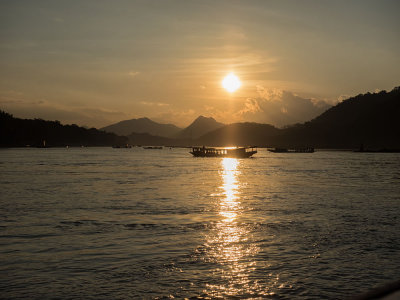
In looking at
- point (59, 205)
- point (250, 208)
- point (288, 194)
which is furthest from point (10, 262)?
point (288, 194)

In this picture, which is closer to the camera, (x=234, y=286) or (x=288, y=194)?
(x=234, y=286)

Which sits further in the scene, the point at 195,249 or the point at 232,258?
the point at 195,249

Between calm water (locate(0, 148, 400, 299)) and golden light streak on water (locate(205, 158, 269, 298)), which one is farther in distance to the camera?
calm water (locate(0, 148, 400, 299))

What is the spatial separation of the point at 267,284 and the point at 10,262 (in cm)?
962

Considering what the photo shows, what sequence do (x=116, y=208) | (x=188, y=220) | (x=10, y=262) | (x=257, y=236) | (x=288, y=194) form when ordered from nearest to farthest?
(x=10, y=262), (x=257, y=236), (x=188, y=220), (x=116, y=208), (x=288, y=194)

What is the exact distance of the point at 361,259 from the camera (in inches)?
623

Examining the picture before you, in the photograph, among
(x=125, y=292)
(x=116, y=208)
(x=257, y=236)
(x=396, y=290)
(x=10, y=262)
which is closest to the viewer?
(x=396, y=290)

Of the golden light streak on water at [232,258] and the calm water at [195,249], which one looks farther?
the calm water at [195,249]

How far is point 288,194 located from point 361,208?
33.5 ft

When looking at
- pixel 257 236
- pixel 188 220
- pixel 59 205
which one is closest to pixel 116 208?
pixel 59 205

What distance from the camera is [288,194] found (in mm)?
40188

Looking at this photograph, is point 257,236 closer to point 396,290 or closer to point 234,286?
point 234,286

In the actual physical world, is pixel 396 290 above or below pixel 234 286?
above

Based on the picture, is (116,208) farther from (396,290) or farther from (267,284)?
(396,290)
